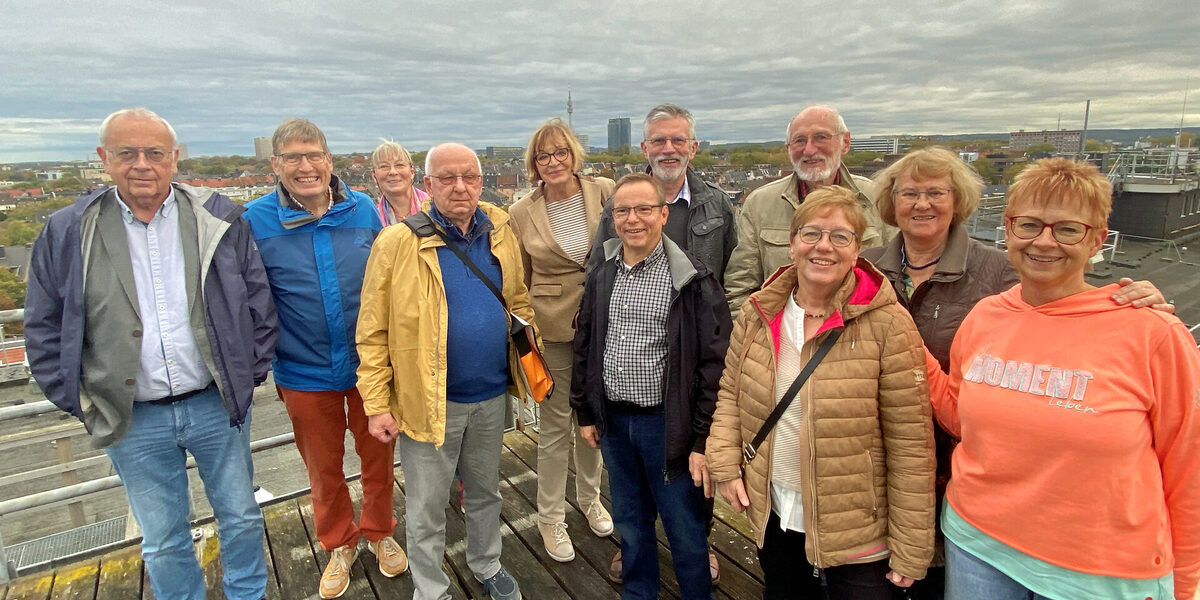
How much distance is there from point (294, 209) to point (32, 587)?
2.25 metres

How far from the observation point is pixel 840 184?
9.43 feet

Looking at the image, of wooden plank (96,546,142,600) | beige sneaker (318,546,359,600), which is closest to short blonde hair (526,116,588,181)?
beige sneaker (318,546,359,600)

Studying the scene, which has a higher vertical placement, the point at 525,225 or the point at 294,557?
the point at 525,225

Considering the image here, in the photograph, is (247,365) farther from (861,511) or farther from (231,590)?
(861,511)

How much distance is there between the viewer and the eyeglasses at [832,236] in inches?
69.9

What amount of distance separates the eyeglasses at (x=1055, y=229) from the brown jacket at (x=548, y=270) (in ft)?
5.97

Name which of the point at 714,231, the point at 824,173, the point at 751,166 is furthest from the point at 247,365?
the point at 751,166

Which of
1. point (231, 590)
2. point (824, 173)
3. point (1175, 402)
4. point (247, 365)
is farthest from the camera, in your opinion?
point (824, 173)

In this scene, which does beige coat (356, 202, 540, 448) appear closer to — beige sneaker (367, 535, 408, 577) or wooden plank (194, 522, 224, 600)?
beige sneaker (367, 535, 408, 577)

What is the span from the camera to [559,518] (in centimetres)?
312

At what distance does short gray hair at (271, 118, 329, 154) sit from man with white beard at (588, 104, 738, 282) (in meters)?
1.56

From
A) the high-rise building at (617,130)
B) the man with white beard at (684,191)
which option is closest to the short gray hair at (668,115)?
the man with white beard at (684,191)

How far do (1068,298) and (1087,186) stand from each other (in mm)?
281

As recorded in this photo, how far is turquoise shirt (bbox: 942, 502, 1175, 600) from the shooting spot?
1.39m
